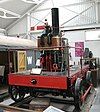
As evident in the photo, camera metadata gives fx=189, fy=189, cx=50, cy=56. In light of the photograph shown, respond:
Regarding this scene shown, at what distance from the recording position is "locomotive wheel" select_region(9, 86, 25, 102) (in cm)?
561

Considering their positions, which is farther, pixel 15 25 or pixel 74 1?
pixel 15 25

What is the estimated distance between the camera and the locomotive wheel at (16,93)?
5.61 m

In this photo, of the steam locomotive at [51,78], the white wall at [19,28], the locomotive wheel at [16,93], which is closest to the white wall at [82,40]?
the white wall at [19,28]

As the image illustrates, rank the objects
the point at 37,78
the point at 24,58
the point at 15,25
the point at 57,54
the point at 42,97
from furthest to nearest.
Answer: the point at 15,25
the point at 24,58
the point at 42,97
the point at 57,54
the point at 37,78

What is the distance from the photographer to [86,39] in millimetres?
11758

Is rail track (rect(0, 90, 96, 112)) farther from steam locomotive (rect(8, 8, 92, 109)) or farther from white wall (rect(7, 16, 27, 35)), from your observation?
white wall (rect(7, 16, 27, 35))

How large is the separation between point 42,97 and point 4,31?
920cm

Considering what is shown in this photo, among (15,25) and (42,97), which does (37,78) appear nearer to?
(42,97)

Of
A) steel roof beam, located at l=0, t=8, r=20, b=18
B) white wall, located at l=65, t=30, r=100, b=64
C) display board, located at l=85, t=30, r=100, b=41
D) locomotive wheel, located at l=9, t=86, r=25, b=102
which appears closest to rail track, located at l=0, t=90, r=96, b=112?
locomotive wheel, located at l=9, t=86, r=25, b=102

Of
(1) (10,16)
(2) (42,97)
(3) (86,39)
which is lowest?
(2) (42,97)

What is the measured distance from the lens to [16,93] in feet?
19.3

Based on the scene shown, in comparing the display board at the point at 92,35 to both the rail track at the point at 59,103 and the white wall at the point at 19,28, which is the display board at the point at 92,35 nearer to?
the white wall at the point at 19,28

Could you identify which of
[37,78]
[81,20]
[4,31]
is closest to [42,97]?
[37,78]

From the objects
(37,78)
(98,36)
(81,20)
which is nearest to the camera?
(37,78)
